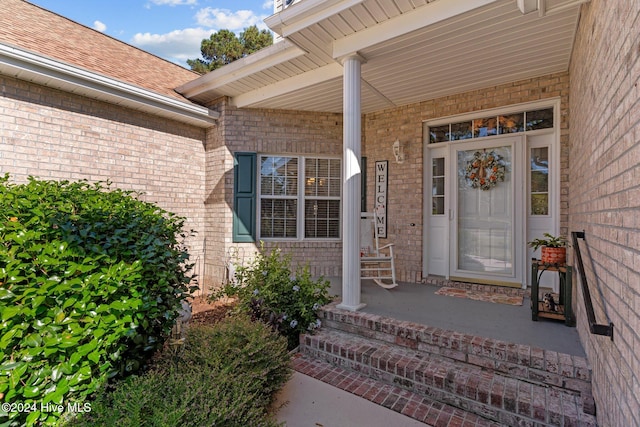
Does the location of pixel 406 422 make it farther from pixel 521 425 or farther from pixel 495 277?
pixel 495 277

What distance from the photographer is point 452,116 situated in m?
4.61

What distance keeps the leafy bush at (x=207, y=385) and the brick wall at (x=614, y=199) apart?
1761 mm

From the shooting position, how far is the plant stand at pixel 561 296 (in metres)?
2.95

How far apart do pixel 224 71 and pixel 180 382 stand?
169 inches

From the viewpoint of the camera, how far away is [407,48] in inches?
133

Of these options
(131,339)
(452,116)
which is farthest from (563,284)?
(131,339)

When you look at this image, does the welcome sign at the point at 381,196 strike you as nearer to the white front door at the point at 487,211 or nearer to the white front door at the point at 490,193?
the white front door at the point at 490,193

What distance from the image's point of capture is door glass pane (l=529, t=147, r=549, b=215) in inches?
161

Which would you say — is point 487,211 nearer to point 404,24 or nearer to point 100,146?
point 404,24

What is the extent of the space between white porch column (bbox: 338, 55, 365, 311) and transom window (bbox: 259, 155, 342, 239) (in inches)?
86.4

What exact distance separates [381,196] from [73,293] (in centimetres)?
431

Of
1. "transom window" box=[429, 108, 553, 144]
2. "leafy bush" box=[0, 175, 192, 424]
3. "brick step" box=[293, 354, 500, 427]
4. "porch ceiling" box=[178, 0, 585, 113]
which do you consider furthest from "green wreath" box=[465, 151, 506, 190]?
"leafy bush" box=[0, 175, 192, 424]

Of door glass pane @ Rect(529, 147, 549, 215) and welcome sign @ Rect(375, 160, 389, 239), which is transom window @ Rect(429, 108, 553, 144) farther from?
welcome sign @ Rect(375, 160, 389, 239)

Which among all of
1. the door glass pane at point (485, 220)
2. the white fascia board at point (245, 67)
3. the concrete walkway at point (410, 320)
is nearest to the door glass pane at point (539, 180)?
the door glass pane at point (485, 220)
